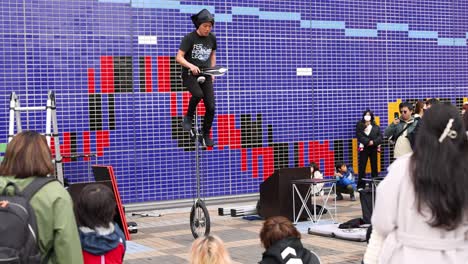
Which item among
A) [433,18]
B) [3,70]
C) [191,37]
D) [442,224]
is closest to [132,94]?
[3,70]

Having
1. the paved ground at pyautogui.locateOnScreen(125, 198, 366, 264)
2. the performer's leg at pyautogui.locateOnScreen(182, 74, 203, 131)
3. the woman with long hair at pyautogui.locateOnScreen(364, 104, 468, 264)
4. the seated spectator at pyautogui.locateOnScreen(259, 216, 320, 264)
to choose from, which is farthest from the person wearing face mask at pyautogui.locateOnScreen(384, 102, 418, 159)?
the woman with long hair at pyautogui.locateOnScreen(364, 104, 468, 264)

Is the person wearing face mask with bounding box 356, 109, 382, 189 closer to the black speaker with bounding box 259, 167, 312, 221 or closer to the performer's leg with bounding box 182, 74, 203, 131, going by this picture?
the black speaker with bounding box 259, 167, 312, 221

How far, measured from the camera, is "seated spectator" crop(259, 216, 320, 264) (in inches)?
206

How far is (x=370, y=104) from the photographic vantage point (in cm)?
1658

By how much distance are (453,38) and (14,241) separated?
15602mm

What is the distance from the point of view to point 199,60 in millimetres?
10086

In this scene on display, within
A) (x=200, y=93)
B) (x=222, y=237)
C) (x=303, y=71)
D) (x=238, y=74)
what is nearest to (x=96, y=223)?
(x=200, y=93)

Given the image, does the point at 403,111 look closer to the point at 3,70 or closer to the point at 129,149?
the point at 129,149

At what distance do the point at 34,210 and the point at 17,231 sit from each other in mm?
198

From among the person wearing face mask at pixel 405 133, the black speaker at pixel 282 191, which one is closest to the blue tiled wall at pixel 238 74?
the black speaker at pixel 282 191

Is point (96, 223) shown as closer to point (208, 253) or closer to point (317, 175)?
point (208, 253)

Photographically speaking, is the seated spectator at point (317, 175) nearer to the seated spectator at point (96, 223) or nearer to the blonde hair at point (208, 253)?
the seated spectator at point (96, 223)

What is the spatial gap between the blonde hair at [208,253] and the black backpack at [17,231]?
1.05m

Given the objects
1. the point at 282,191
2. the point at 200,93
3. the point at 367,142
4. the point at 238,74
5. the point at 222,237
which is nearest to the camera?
the point at 200,93
